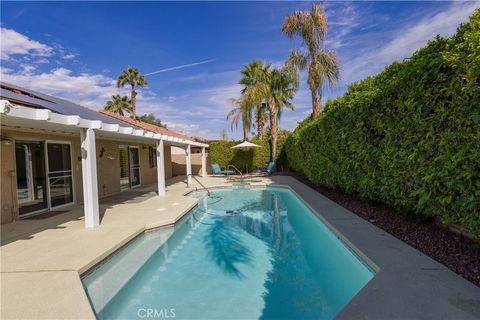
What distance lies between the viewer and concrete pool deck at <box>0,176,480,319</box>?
118 inches

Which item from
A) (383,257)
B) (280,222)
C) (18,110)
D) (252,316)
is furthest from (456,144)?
(18,110)

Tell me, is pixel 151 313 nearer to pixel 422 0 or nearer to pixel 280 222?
pixel 280 222

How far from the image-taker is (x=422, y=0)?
310 inches

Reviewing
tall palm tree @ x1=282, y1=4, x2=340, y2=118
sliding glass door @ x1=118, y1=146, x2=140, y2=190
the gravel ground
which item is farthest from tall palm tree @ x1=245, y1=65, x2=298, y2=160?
the gravel ground

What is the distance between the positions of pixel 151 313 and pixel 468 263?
4935mm

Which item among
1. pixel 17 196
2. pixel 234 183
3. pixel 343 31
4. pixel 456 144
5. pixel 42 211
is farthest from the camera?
pixel 234 183

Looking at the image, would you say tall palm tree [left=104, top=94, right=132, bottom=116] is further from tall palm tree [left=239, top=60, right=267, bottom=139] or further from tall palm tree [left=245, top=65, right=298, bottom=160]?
tall palm tree [left=245, top=65, right=298, bottom=160]

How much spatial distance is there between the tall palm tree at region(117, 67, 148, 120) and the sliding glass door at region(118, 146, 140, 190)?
1817cm

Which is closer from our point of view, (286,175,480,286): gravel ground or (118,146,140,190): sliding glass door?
(286,175,480,286): gravel ground

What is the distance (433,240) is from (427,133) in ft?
7.02

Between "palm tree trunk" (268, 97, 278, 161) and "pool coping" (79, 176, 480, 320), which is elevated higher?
"palm tree trunk" (268, 97, 278, 161)

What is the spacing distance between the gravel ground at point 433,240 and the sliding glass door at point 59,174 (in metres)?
10.5

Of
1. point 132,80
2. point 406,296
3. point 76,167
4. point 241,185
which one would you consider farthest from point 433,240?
point 132,80

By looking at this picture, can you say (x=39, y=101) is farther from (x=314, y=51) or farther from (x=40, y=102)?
(x=314, y=51)
